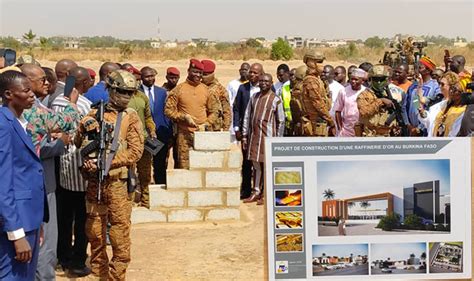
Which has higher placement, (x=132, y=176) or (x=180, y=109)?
(x=180, y=109)

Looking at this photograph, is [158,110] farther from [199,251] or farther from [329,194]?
[329,194]

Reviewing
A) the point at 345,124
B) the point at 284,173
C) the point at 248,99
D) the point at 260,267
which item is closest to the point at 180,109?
the point at 248,99

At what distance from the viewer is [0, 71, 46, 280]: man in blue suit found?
150 inches

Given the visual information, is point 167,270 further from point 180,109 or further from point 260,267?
point 180,109

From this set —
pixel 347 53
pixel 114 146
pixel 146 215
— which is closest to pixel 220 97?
pixel 146 215

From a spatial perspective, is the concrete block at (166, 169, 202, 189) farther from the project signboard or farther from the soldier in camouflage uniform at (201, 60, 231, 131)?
the project signboard

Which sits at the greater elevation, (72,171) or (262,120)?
(262,120)

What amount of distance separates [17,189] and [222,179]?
4129 mm

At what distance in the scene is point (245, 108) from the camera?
30.8ft

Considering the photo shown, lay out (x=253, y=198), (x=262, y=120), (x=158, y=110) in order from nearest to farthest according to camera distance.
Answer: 1. (x=262, y=120)
2. (x=158, y=110)
3. (x=253, y=198)

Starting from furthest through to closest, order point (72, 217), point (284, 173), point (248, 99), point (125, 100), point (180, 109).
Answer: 1. point (248, 99)
2. point (180, 109)
3. point (72, 217)
4. point (125, 100)
5. point (284, 173)

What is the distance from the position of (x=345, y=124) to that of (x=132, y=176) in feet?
11.4

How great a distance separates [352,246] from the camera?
13.1 feet

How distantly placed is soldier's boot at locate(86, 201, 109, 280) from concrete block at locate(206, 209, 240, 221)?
2.44 metres
